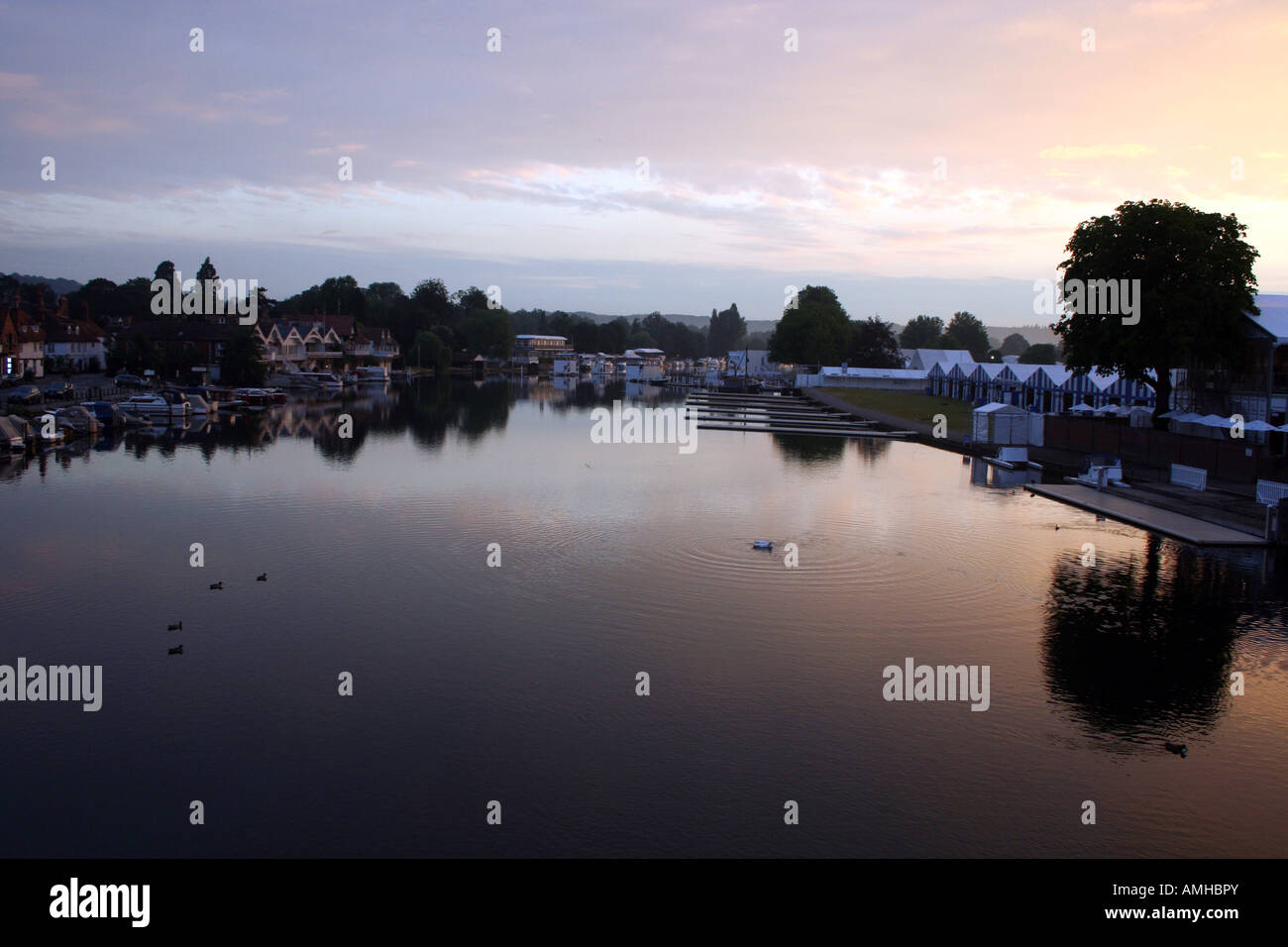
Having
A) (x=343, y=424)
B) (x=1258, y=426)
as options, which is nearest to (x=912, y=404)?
(x=343, y=424)

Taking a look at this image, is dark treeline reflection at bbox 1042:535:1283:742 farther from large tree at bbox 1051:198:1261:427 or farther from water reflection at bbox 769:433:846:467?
water reflection at bbox 769:433:846:467

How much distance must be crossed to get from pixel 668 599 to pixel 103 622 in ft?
31.7

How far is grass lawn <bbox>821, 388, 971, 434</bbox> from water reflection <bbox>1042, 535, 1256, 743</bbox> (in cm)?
3378

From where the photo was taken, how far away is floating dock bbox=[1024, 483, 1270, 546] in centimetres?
2403

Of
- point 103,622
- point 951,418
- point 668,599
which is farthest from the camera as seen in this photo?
point 951,418

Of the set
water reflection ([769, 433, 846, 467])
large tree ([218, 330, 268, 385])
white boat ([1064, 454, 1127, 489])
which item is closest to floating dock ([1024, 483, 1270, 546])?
white boat ([1064, 454, 1127, 489])

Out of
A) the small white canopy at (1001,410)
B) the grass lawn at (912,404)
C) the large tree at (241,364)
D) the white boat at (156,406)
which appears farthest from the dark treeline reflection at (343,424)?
the small white canopy at (1001,410)

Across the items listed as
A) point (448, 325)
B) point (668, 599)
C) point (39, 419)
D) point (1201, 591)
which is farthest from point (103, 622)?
point (448, 325)

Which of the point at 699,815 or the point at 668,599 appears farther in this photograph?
the point at 668,599

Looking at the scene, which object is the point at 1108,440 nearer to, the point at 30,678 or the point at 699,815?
the point at 699,815

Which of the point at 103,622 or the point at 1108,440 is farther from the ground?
the point at 1108,440

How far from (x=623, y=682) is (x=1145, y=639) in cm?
893

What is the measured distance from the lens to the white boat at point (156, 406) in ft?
172
